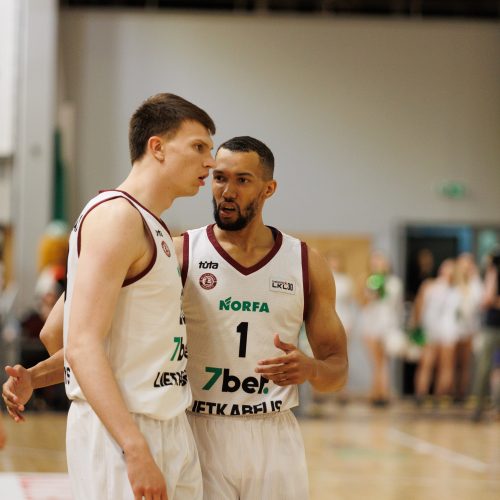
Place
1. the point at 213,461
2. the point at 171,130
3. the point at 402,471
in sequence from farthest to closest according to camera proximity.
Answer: the point at 402,471 → the point at 213,461 → the point at 171,130

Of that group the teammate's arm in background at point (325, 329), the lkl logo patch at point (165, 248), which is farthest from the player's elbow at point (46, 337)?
the teammate's arm in background at point (325, 329)

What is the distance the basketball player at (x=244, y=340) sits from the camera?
11.9 feet

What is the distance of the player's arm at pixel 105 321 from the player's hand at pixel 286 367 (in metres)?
0.59

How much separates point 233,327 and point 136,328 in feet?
2.59

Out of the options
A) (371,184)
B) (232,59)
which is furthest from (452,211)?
(232,59)

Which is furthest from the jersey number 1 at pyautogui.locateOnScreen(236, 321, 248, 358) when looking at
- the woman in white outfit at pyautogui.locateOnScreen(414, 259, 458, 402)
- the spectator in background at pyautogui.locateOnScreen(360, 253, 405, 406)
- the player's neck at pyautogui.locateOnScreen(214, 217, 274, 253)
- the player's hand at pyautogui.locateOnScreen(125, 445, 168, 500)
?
the woman in white outfit at pyautogui.locateOnScreen(414, 259, 458, 402)

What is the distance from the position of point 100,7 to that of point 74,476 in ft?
52.6

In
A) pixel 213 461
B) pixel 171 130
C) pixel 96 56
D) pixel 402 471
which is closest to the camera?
pixel 171 130

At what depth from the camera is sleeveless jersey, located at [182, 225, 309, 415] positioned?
3.64 metres

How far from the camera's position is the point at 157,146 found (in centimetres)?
304

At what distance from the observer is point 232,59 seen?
17156 millimetres

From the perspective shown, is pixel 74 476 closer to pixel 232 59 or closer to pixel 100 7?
pixel 232 59

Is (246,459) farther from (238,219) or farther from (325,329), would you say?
(238,219)

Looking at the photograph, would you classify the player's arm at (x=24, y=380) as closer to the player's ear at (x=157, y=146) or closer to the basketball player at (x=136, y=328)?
the basketball player at (x=136, y=328)
